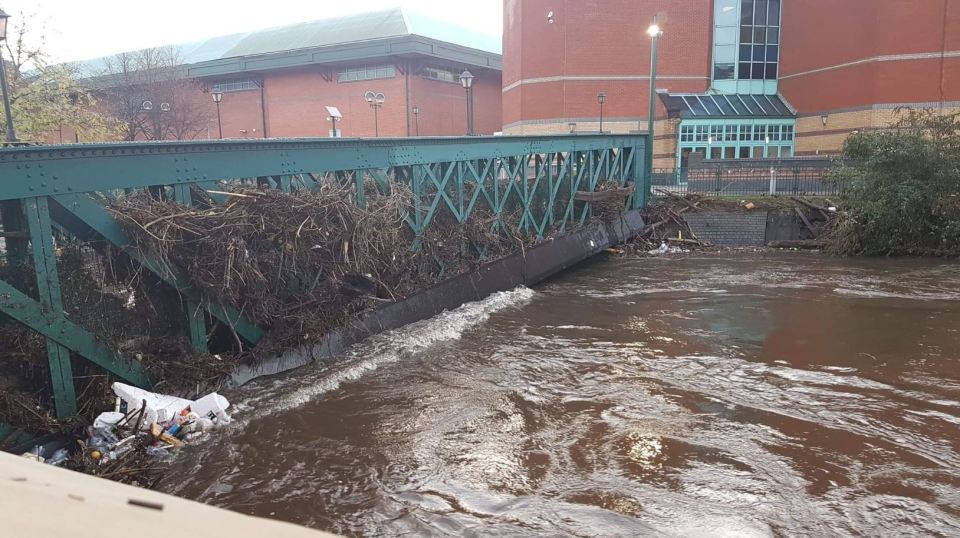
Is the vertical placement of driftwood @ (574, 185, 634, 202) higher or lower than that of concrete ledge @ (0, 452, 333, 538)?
lower

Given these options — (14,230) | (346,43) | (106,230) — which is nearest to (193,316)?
(106,230)

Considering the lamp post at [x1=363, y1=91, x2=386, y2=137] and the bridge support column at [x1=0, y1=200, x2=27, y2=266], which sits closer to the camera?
the bridge support column at [x1=0, y1=200, x2=27, y2=266]

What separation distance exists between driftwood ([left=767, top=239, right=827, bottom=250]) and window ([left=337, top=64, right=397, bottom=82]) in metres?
33.9

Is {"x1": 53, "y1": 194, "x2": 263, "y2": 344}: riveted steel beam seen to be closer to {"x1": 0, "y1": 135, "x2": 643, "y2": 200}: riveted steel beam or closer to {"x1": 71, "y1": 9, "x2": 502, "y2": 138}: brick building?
{"x1": 0, "y1": 135, "x2": 643, "y2": 200}: riveted steel beam

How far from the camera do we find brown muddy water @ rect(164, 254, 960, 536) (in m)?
4.88

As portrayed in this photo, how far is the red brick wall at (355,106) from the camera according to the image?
46.9 m

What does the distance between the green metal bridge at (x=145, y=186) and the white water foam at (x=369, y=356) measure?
Result: 834mm

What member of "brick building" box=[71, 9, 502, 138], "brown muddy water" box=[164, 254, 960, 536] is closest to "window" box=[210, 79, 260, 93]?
"brick building" box=[71, 9, 502, 138]

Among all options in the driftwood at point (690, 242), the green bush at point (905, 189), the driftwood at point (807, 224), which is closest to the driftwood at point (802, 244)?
the driftwood at point (807, 224)

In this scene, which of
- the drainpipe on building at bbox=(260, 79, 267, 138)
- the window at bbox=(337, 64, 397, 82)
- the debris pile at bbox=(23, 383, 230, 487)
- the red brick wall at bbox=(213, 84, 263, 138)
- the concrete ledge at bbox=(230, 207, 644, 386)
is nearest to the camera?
the debris pile at bbox=(23, 383, 230, 487)

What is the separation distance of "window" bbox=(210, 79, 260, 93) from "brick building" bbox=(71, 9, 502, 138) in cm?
8

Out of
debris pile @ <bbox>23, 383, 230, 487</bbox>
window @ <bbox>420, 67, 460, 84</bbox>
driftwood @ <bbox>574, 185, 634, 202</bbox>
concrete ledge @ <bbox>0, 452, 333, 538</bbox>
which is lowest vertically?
debris pile @ <bbox>23, 383, 230, 487</bbox>

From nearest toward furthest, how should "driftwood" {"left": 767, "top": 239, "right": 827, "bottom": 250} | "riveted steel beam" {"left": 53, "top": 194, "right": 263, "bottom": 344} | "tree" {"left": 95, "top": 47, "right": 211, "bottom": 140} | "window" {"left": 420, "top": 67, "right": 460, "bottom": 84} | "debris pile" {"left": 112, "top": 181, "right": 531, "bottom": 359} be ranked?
"riveted steel beam" {"left": 53, "top": 194, "right": 263, "bottom": 344} < "debris pile" {"left": 112, "top": 181, "right": 531, "bottom": 359} < "driftwood" {"left": 767, "top": 239, "right": 827, "bottom": 250} < "tree" {"left": 95, "top": 47, "right": 211, "bottom": 140} < "window" {"left": 420, "top": 67, "right": 460, "bottom": 84}

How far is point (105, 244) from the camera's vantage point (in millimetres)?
6445
